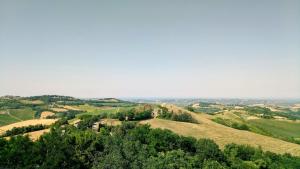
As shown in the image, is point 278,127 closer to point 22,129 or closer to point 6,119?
point 22,129

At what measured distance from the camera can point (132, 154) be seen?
7669 cm

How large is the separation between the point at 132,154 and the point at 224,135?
55285 mm

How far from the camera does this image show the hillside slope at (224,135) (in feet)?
357

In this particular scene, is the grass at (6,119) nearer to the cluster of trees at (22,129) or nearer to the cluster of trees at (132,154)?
the cluster of trees at (22,129)

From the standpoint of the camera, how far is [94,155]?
3268 inches

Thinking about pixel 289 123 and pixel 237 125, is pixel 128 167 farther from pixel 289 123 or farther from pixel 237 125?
pixel 289 123

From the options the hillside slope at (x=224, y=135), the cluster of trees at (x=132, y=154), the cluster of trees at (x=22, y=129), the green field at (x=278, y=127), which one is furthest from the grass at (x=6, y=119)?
the green field at (x=278, y=127)

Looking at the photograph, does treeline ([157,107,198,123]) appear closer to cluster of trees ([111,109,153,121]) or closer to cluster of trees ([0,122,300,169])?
cluster of trees ([111,109,153,121])

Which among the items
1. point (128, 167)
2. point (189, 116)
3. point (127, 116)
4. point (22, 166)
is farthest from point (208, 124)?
point (22, 166)

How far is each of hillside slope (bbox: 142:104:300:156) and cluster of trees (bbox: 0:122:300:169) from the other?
44.1 feet

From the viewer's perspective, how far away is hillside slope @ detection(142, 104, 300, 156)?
109 metres

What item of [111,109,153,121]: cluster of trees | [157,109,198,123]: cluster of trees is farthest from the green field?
[111,109,153,121]: cluster of trees

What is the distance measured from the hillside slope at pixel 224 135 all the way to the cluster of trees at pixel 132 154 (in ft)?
44.1

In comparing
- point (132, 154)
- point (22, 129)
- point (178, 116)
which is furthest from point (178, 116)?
point (132, 154)
